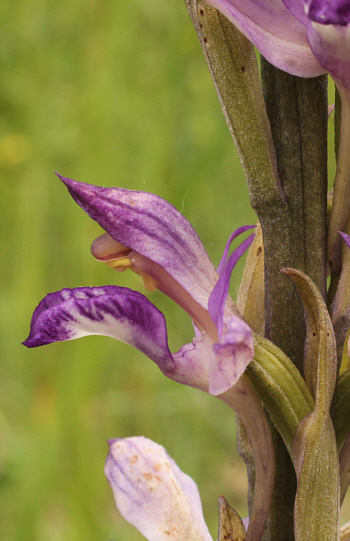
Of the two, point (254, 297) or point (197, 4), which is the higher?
A: point (197, 4)

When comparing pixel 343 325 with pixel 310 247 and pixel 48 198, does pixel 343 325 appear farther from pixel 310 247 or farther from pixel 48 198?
pixel 48 198

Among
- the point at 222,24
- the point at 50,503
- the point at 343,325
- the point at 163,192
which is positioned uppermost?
the point at 163,192

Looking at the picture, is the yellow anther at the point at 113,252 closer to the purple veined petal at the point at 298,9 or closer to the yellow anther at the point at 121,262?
the yellow anther at the point at 121,262

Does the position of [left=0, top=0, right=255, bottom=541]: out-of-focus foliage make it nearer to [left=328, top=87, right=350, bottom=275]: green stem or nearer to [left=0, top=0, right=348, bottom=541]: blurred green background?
[left=0, top=0, right=348, bottom=541]: blurred green background

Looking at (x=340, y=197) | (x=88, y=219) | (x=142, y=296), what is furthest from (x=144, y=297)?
(x=88, y=219)

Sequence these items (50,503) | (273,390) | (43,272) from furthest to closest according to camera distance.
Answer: (43,272) < (50,503) < (273,390)

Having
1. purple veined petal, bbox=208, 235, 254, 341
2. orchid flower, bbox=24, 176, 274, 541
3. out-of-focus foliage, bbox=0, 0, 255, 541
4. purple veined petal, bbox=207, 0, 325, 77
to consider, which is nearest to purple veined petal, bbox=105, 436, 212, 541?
orchid flower, bbox=24, 176, 274, 541

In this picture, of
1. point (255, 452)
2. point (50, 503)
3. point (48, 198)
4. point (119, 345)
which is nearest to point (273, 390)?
point (255, 452)

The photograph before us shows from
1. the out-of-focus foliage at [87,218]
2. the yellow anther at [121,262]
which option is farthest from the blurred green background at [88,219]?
the yellow anther at [121,262]
